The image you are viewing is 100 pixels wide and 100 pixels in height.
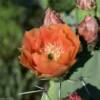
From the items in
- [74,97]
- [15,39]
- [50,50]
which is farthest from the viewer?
[15,39]

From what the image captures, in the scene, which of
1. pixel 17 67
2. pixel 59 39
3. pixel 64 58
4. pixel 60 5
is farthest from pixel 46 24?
pixel 17 67

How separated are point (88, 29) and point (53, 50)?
160mm

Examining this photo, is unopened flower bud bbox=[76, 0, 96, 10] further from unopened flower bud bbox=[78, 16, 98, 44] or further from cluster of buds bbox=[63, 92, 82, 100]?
cluster of buds bbox=[63, 92, 82, 100]

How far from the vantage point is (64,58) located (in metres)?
1.87

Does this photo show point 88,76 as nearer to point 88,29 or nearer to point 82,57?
point 82,57

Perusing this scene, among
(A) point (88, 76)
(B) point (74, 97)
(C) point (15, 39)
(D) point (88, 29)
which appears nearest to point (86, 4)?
(D) point (88, 29)

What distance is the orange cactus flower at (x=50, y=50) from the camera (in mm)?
1854

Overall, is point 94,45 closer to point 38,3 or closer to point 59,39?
point 59,39

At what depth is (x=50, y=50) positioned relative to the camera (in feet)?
6.69

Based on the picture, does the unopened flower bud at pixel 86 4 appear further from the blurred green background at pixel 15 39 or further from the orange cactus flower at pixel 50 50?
the blurred green background at pixel 15 39

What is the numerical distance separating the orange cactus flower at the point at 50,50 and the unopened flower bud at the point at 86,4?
7.0 inches

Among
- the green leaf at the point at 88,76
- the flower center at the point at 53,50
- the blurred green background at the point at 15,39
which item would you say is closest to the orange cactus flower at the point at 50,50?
the flower center at the point at 53,50

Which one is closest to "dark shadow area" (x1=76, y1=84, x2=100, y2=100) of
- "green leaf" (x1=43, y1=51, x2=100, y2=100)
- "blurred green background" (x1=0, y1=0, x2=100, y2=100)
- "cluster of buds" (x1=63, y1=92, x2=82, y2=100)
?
"green leaf" (x1=43, y1=51, x2=100, y2=100)

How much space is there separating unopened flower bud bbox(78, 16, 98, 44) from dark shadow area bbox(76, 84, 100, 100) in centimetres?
18
